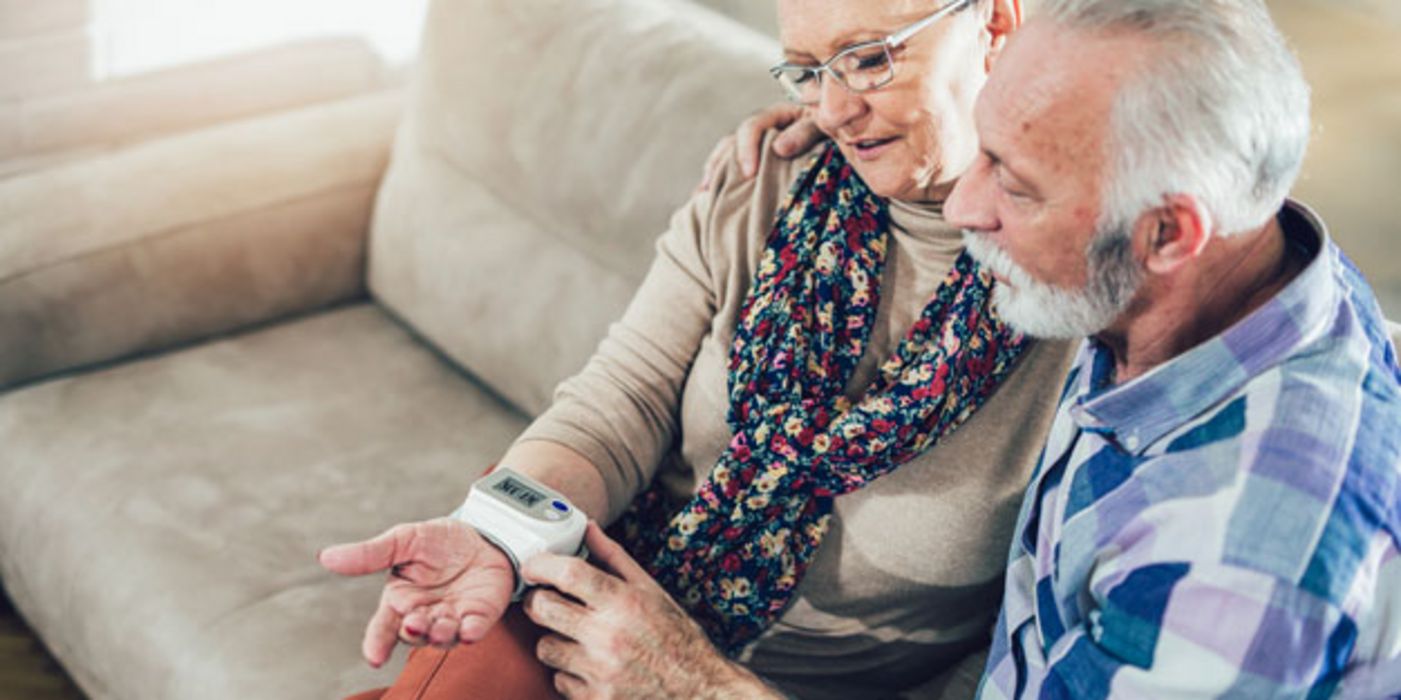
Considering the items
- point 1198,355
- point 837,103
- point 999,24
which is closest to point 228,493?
point 837,103

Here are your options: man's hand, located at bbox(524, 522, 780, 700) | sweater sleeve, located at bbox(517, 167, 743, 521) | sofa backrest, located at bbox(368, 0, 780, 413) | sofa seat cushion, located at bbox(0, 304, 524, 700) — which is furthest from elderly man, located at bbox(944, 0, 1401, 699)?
sofa seat cushion, located at bbox(0, 304, 524, 700)

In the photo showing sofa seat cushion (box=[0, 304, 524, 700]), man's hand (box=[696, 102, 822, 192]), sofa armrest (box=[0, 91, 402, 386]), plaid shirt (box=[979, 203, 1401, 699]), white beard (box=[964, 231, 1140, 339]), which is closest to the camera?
plaid shirt (box=[979, 203, 1401, 699])

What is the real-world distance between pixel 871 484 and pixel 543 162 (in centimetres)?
69

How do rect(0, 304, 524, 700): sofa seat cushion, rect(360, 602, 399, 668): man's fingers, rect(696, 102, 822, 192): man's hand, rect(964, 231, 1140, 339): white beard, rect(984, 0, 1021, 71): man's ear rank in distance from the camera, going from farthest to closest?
rect(0, 304, 524, 700): sofa seat cushion < rect(696, 102, 822, 192): man's hand < rect(984, 0, 1021, 71): man's ear < rect(360, 602, 399, 668): man's fingers < rect(964, 231, 1140, 339): white beard

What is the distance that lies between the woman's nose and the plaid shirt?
357mm

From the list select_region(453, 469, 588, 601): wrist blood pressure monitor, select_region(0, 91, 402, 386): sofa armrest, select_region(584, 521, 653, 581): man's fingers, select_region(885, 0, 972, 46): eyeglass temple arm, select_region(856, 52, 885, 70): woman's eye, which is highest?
select_region(885, 0, 972, 46): eyeglass temple arm

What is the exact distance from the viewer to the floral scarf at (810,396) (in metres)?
1.24

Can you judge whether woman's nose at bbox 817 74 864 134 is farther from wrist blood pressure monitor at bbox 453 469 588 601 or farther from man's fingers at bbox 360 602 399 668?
man's fingers at bbox 360 602 399 668

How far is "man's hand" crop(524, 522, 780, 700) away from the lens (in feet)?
3.88

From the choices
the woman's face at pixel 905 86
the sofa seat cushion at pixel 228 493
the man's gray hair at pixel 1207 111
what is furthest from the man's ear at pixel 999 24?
the sofa seat cushion at pixel 228 493

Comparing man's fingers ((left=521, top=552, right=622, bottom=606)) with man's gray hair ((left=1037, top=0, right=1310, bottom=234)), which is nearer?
man's gray hair ((left=1037, top=0, right=1310, bottom=234))

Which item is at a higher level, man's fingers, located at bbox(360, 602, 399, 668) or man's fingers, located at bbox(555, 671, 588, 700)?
man's fingers, located at bbox(360, 602, 399, 668)

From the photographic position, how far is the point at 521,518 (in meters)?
1.21

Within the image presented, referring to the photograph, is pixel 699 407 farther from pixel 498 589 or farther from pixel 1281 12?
pixel 1281 12
